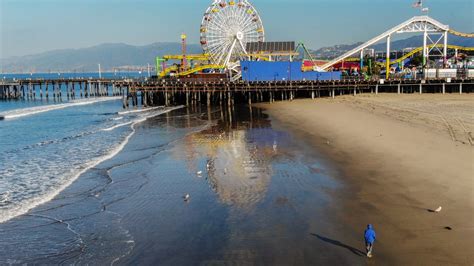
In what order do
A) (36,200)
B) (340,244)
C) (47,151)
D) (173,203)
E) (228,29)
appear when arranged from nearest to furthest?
(340,244) < (173,203) < (36,200) < (47,151) < (228,29)

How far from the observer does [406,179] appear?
14.3m

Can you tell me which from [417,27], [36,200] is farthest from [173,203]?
[417,27]

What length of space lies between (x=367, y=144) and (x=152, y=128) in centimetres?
1613

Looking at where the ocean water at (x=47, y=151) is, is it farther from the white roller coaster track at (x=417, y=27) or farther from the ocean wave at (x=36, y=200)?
the white roller coaster track at (x=417, y=27)

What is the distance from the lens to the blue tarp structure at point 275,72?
51.2m

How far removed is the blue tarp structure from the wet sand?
22569mm

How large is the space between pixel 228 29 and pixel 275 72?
16.2 m

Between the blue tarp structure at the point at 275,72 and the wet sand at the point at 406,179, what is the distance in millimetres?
22569

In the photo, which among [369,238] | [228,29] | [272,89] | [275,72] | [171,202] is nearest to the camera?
[369,238]

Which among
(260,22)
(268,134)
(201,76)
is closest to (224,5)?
(260,22)

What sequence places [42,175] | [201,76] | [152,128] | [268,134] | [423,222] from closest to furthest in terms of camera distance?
[423,222] → [42,175] → [268,134] → [152,128] → [201,76]

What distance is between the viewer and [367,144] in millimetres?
20250

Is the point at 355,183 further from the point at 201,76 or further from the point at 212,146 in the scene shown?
the point at 201,76

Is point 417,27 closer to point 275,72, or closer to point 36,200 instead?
point 275,72
